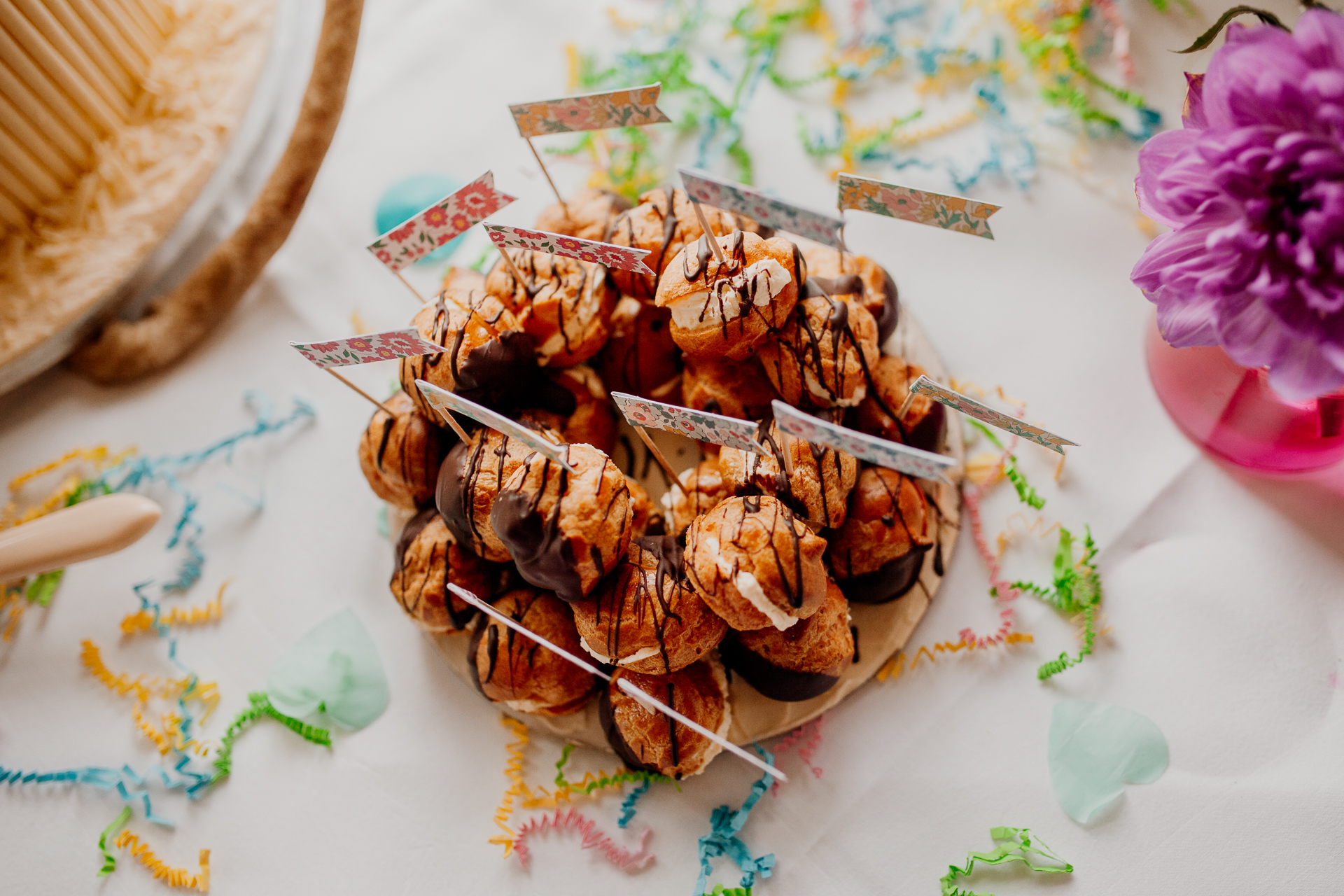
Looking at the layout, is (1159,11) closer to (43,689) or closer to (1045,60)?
(1045,60)

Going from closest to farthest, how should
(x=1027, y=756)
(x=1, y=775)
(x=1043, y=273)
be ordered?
1. (x=1027, y=756)
2. (x=1, y=775)
3. (x=1043, y=273)

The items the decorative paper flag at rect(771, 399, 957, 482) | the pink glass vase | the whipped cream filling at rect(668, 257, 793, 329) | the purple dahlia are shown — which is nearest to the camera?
the purple dahlia

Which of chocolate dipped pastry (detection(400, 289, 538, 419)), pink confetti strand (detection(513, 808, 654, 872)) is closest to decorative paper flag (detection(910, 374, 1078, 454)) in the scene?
chocolate dipped pastry (detection(400, 289, 538, 419))

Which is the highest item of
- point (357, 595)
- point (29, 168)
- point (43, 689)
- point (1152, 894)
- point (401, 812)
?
point (29, 168)

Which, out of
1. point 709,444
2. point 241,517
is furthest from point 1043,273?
point 241,517

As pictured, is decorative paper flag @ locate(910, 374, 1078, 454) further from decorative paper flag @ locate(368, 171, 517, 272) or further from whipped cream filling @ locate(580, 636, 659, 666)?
decorative paper flag @ locate(368, 171, 517, 272)

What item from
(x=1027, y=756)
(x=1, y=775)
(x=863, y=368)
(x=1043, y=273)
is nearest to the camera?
(x=863, y=368)

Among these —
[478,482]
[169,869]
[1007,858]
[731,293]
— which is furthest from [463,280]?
[1007,858]
